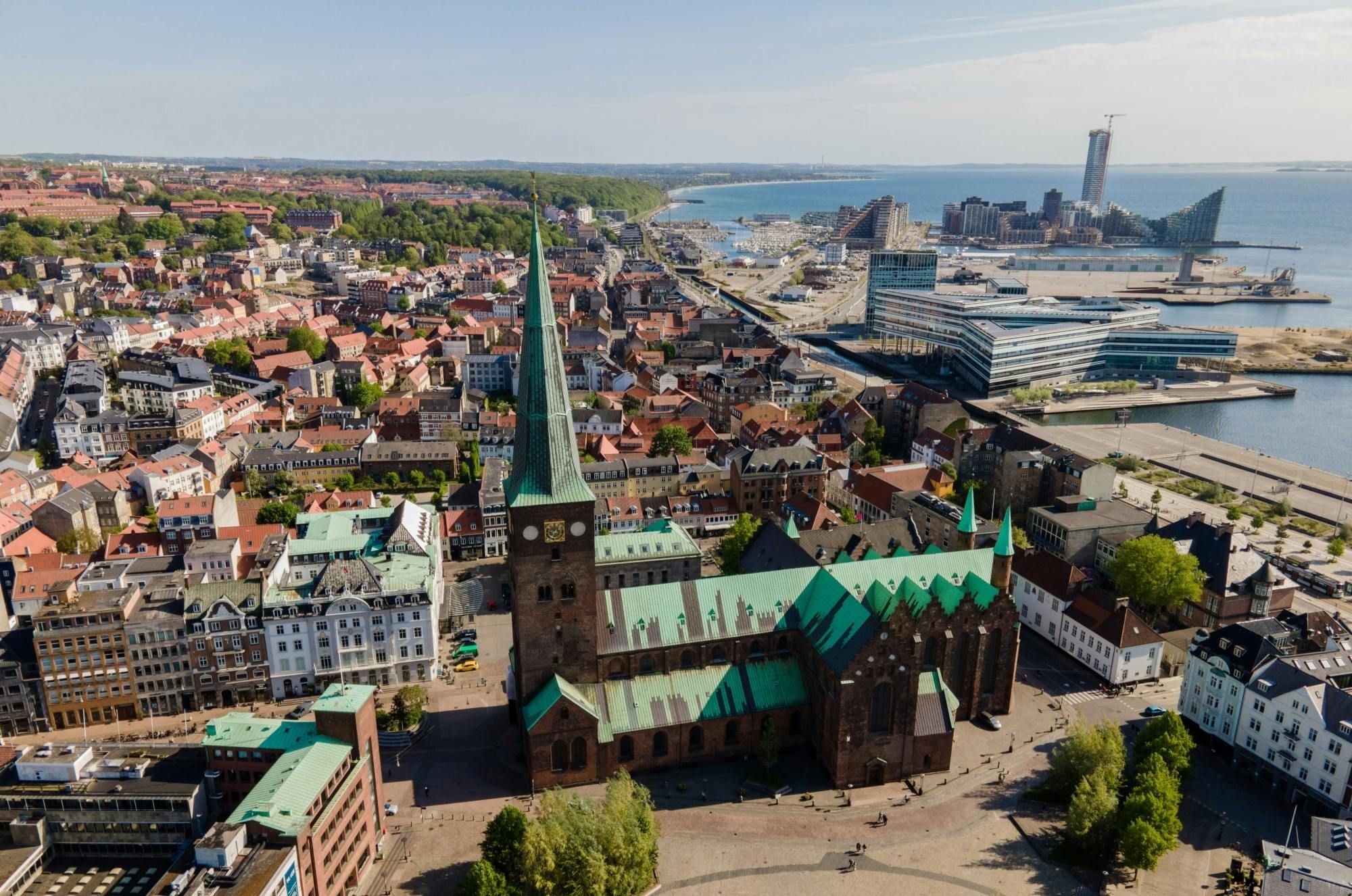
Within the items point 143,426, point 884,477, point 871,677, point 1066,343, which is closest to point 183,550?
point 143,426

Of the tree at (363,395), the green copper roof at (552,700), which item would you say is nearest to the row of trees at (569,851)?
the green copper roof at (552,700)

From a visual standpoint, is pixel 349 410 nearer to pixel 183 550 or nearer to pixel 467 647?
pixel 183 550

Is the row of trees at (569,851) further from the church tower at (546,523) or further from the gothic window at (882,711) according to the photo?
the gothic window at (882,711)

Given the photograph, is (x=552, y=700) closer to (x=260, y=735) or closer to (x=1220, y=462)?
(x=260, y=735)

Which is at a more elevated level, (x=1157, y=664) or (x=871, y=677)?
(x=871, y=677)

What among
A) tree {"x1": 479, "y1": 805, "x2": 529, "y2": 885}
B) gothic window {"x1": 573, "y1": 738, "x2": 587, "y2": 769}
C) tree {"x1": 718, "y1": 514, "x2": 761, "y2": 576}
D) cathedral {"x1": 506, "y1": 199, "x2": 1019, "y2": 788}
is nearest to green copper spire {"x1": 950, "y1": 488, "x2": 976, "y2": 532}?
cathedral {"x1": 506, "y1": 199, "x2": 1019, "y2": 788}

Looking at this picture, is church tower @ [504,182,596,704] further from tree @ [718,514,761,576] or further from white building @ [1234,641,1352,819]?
white building @ [1234,641,1352,819]

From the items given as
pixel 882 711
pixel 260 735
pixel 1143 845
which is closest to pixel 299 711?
pixel 260 735
